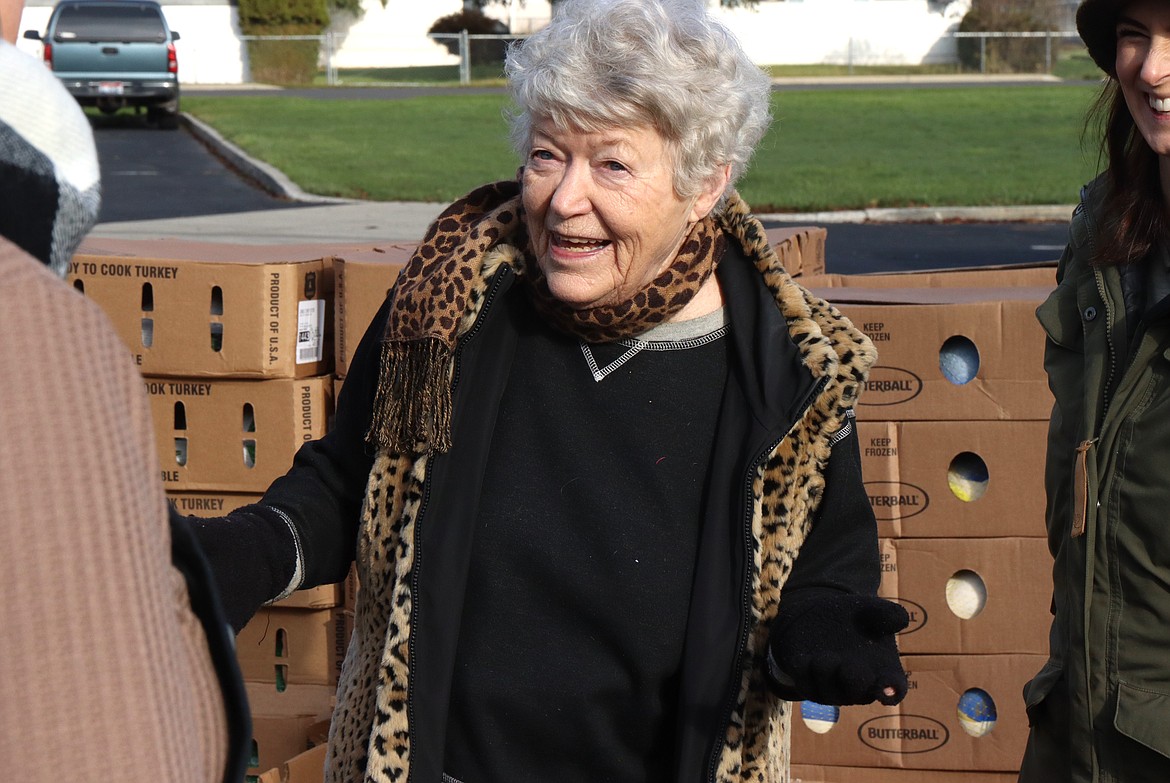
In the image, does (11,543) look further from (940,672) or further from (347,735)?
(940,672)

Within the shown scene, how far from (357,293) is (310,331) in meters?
0.17

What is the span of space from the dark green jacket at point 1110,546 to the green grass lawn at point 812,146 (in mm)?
6564

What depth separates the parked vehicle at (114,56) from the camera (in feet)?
68.6

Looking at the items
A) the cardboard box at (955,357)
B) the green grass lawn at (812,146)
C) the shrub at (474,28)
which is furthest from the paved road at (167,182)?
the shrub at (474,28)

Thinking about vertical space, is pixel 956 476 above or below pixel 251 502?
above

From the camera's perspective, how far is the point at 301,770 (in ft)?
10.4

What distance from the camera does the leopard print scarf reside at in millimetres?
2049

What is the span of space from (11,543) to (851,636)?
4.23 ft

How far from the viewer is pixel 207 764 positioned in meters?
0.87

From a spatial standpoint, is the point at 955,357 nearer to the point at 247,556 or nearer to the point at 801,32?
the point at 247,556

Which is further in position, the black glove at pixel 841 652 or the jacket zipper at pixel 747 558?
the jacket zipper at pixel 747 558

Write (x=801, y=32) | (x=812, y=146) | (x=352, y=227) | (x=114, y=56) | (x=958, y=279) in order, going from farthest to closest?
(x=801, y=32)
(x=114, y=56)
(x=812, y=146)
(x=352, y=227)
(x=958, y=279)

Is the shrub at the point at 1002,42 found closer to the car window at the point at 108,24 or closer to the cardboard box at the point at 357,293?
the car window at the point at 108,24

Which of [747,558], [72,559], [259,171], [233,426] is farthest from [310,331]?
[259,171]
